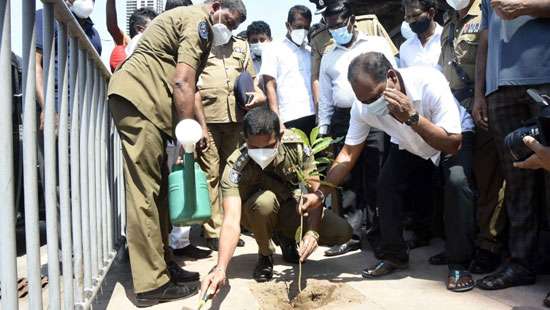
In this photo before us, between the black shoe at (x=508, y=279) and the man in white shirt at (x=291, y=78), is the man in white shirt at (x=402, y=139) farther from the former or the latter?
the man in white shirt at (x=291, y=78)

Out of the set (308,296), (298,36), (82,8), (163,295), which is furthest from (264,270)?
(298,36)

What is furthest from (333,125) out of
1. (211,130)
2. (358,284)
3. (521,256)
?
(521,256)

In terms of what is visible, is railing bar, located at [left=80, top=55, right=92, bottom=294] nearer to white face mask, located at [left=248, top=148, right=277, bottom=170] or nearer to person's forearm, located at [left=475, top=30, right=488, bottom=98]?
white face mask, located at [left=248, top=148, right=277, bottom=170]

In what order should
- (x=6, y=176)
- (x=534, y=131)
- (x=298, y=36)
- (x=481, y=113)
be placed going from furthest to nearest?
(x=298, y=36), (x=481, y=113), (x=534, y=131), (x=6, y=176)

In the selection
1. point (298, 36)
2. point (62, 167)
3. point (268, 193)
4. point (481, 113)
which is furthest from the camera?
point (298, 36)

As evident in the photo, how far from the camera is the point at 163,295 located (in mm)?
2670

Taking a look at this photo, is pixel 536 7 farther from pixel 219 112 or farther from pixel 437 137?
pixel 219 112

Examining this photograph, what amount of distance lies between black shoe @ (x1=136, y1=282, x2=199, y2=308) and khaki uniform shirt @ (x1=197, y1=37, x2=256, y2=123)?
1468 millimetres

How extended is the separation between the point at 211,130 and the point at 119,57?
84cm

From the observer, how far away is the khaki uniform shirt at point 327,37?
419 cm

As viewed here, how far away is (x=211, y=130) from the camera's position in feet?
13.0

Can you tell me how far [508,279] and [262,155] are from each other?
1.35 metres

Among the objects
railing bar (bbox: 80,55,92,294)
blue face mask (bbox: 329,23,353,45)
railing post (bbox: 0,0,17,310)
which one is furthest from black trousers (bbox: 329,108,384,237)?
railing post (bbox: 0,0,17,310)

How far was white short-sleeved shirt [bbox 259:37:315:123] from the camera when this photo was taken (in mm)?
4402
